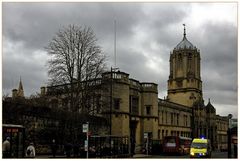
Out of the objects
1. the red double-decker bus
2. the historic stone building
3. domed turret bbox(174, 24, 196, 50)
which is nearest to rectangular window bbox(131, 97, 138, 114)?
the historic stone building

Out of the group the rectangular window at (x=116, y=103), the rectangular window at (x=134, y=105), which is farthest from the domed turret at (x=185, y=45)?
the rectangular window at (x=116, y=103)

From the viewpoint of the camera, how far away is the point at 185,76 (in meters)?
97.2

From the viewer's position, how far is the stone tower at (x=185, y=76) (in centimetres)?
9688

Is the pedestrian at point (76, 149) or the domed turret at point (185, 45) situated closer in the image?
the pedestrian at point (76, 149)

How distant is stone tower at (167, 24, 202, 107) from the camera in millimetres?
96875

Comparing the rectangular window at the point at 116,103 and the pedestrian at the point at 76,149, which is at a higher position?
the rectangular window at the point at 116,103

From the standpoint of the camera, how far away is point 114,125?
Result: 54656 mm

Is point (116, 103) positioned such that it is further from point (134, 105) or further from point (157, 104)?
point (157, 104)

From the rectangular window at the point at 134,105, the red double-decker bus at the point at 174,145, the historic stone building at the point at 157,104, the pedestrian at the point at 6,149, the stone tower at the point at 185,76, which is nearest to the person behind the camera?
the pedestrian at the point at 6,149

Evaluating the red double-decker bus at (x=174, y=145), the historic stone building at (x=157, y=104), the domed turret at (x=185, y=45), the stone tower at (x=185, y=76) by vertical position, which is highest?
the domed turret at (x=185, y=45)

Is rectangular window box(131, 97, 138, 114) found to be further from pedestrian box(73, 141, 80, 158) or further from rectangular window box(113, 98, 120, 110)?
pedestrian box(73, 141, 80, 158)

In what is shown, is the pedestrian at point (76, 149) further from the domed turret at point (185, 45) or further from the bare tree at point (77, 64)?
the domed turret at point (185, 45)

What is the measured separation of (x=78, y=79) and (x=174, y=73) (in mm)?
63553

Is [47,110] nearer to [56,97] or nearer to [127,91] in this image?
[56,97]
